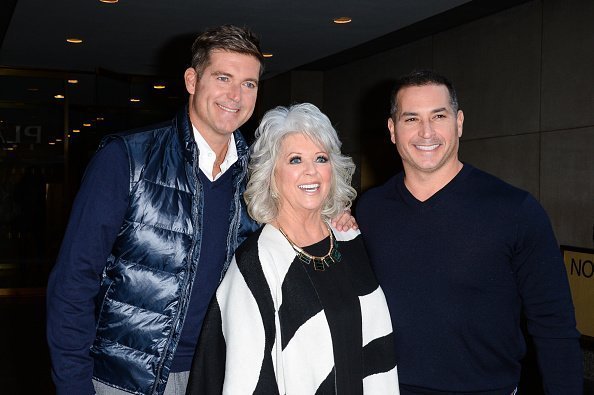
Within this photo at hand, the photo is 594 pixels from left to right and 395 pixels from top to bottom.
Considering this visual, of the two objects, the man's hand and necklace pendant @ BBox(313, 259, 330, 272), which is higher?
the man's hand

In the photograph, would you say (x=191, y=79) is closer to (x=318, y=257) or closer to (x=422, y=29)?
(x=318, y=257)

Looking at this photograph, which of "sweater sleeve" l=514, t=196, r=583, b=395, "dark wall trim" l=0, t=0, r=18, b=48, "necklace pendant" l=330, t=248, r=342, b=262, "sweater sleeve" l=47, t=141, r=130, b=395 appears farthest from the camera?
"dark wall trim" l=0, t=0, r=18, b=48

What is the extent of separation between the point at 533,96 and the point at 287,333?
191 inches

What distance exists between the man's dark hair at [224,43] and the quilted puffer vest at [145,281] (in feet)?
1.35

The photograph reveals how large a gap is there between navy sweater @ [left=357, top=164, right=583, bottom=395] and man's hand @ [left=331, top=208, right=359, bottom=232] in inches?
9.9

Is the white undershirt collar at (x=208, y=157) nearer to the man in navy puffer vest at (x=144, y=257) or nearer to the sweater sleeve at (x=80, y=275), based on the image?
the man in navy puffer vest at (x=144, y=257)

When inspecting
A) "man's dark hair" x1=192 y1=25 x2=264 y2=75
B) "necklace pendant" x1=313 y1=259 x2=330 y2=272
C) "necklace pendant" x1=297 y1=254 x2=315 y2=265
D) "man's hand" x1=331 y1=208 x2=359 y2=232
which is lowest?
"necklace pendant" x1=313 y1=259 x2=330 y2=272

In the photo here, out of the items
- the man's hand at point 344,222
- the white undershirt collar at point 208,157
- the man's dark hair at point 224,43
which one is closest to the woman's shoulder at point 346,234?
the man's hand at point 344,222

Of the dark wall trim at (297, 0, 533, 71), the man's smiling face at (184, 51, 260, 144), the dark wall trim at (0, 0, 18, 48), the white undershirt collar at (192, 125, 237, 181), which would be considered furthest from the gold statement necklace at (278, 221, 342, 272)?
the dark wall trim at (0, 0, 18, 48)

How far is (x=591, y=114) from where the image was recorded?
5.43 meters

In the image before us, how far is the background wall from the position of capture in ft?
18.1

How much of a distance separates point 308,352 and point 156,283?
0.49m

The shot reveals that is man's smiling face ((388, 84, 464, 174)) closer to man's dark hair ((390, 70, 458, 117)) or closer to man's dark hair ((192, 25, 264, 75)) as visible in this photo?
man's dark hair ((390, 70, 458, 117))

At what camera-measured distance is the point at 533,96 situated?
19.8 feet
